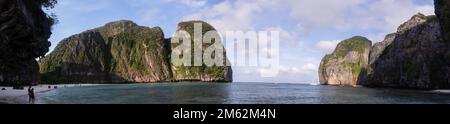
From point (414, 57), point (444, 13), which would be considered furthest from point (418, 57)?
point (444, 13)

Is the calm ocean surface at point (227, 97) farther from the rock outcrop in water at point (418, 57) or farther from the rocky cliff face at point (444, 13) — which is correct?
the rock outcrop in water at point (418, 57)

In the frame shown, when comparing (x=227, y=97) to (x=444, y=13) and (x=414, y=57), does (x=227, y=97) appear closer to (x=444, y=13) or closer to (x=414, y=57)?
(x=444, y=13)

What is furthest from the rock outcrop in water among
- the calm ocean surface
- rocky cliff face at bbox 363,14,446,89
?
the calm ocean surface

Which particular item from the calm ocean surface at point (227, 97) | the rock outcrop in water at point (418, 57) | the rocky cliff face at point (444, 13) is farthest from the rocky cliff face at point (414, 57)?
the calm ocean surface at point (227, 97)

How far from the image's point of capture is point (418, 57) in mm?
133125

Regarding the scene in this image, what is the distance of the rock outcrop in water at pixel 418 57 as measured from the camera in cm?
11981

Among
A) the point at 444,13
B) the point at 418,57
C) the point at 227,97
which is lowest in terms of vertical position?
the point at 227,97

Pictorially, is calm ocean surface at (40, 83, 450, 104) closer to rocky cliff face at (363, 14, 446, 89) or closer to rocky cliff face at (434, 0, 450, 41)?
rocky cliff face at (434, 0, 450, 41)
